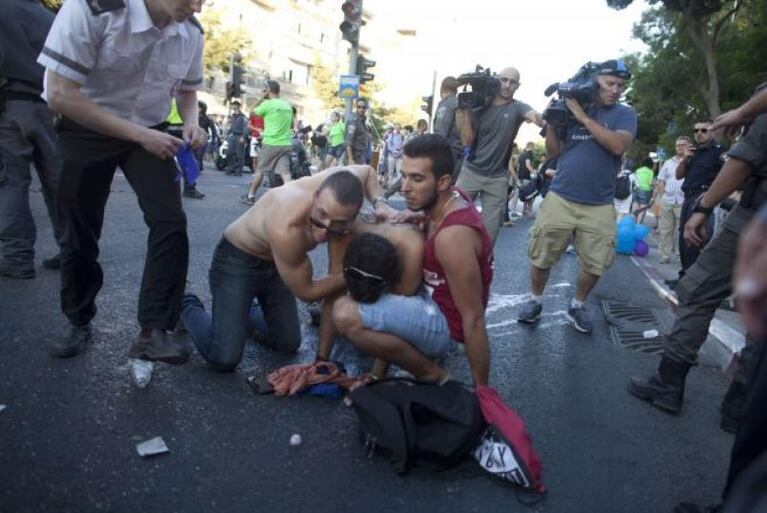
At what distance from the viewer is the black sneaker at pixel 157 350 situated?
2.69 meters

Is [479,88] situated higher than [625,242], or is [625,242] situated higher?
[479,88]

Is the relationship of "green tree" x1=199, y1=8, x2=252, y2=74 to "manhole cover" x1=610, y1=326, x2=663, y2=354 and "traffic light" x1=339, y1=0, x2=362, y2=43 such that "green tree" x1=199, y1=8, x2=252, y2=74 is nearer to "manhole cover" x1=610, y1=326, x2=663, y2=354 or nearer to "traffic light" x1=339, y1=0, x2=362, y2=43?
"traffic light" x1=339, y1=0, x2=362, y2=43

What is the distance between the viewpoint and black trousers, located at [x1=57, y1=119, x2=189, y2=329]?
262 cm

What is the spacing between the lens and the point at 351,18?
11.1m

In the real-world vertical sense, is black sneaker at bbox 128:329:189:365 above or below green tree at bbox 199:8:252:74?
below

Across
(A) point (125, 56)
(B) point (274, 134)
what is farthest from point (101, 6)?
(B) point (274, 134)

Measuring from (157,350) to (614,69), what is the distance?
3305 mm

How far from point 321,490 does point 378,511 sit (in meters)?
0.22

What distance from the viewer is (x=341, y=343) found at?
3521mm

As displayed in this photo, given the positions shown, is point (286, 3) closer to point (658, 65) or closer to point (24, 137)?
point (658, 65)

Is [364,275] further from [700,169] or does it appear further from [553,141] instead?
[700,169]

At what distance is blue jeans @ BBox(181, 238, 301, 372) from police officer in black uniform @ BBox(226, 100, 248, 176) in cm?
1222

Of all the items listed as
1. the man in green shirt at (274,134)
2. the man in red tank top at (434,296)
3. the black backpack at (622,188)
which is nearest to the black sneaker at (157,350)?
the man in red tank top at (434,296)

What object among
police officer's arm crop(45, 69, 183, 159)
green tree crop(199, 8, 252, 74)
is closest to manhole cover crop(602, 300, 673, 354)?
police officer's arm crop(45, 69, 183, 159)
